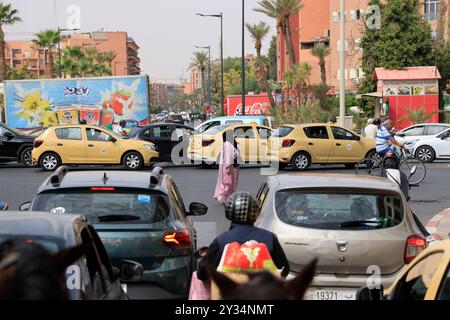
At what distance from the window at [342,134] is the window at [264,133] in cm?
202

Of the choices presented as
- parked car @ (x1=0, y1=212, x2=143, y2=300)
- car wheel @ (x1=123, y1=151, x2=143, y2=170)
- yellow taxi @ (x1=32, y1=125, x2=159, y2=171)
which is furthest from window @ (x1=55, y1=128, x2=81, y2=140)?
parked car @ (x1=0, y1=212, x2=143, y2=300)

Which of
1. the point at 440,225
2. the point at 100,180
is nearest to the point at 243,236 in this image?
the point at 100,180

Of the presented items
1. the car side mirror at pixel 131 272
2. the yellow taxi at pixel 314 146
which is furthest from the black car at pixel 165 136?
the car side mirror at pixel 131 272

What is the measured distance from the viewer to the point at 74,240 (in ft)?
14.6

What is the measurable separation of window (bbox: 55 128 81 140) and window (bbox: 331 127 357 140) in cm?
796

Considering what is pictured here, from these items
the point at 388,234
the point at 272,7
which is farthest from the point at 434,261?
the point at 272,7

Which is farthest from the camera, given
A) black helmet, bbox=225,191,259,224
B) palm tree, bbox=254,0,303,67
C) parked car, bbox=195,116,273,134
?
palm tree, bbox=254,0,303,67

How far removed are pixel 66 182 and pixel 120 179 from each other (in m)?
0.53

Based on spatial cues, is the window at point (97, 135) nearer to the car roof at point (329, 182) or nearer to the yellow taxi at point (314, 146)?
the yellow taxi at point (314, 146)

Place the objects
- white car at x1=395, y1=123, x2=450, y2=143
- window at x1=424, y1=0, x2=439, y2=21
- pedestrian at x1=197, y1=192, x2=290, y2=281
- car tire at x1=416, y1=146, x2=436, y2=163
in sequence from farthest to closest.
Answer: window at x1=424, y1=0, x2=439, y2=21, white car at x1=395, y1=123, x2=450, y2=143, car tire at x1=416, y1=146, x2=436, y2=163, pedestrian at x1=197, y1=192, x2=290, y2=281

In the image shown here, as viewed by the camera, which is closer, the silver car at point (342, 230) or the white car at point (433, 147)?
the silver car at point (342, 230)

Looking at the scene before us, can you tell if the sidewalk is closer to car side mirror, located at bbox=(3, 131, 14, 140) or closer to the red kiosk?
car side mirror, located at bbox=(3, 131, 14, 140)

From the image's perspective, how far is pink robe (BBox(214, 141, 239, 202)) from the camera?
53.0 ft

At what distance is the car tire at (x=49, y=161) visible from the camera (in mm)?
26141
